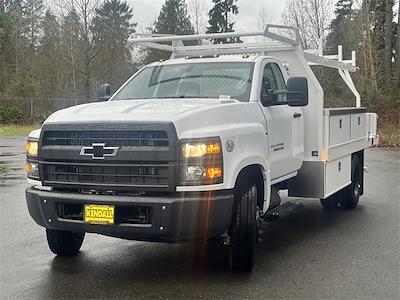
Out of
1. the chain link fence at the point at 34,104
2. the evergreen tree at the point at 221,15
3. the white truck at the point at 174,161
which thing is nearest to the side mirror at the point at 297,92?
the white truck at the point at 174,161

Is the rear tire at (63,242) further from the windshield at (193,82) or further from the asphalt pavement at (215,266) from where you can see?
the windshield at (193,82)

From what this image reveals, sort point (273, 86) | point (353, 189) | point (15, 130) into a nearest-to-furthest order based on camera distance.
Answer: point (273, 86), point (353, 189), point (15, 130)

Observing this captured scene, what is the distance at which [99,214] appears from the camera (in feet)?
16.2

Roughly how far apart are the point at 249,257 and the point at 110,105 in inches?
83.4

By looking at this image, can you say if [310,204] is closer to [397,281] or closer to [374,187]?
[374,187]

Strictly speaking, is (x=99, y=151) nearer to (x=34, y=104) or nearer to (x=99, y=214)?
(x=99, y=214)

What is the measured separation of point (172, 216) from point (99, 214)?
2.30 feet

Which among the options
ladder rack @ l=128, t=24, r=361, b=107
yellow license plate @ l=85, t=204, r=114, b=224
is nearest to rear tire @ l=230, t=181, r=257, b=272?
yellow license plate @ l=85, t=204, r=114, b=224

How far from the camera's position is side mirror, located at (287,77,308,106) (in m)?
6.18

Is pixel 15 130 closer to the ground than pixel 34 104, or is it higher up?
closer to the ground

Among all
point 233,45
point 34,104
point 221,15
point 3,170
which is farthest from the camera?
point 221,15

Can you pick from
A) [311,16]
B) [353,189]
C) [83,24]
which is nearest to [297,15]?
[311,16]

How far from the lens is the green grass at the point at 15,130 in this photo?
104 ft

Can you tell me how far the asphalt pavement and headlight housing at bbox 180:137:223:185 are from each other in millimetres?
1003
